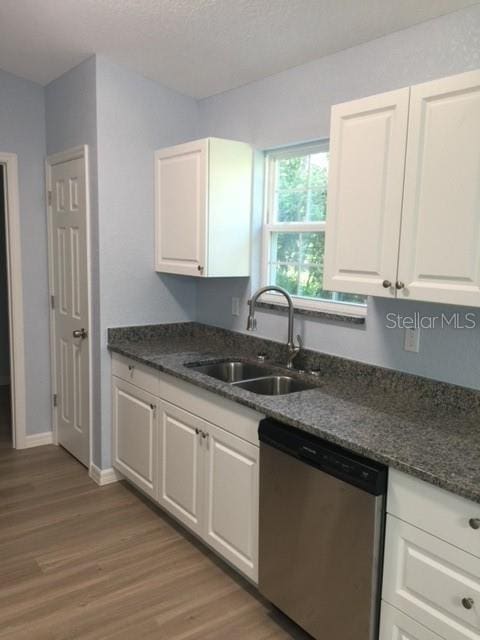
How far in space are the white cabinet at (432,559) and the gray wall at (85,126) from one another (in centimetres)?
214

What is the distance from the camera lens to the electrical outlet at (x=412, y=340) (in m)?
2.22

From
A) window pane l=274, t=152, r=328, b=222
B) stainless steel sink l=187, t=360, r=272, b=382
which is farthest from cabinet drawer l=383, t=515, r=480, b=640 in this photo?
window pane l=274, t=152, r=328, b=222

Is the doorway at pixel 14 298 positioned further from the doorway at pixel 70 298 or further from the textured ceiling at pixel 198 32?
the textured ceiling at pixel 198 32

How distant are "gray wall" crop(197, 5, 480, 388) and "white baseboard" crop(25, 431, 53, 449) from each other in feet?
5.49

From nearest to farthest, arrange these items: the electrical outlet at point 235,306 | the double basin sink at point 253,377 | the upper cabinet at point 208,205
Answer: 1. the double basin sink at point 253,377
2. the upper cabinet at point 208,205
3. the electrical outlet at point 235,306

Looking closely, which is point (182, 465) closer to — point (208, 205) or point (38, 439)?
point (208, 205)

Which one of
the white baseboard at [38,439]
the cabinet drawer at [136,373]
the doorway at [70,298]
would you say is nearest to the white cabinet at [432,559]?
the cabinet drawer at [136,373]

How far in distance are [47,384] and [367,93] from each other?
2.93m

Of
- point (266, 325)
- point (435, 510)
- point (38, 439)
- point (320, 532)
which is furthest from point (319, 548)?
point (38, 439)

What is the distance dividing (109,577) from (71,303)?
176cm

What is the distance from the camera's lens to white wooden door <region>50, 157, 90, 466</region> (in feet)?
10.9

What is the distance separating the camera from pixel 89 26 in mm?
2629

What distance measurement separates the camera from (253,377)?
9.52 ft

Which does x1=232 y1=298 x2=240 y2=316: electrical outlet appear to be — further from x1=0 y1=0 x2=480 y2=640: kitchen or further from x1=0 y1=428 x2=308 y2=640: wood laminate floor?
x1=0 y1=428 x2=308 y2=640: wood laminate floor
